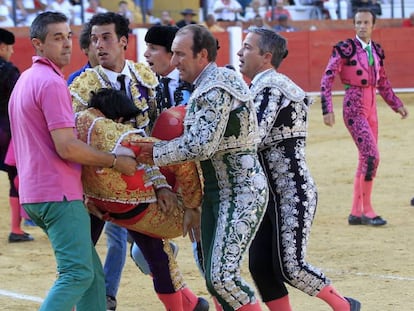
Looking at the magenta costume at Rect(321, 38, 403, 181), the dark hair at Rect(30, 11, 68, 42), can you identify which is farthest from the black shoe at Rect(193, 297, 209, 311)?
the magenta costume at Rect(321, 38, 403, 181)

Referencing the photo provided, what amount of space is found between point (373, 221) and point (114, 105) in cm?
437

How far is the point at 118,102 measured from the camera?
4.66 metres

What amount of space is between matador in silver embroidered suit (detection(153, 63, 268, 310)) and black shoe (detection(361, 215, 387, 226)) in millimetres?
4142

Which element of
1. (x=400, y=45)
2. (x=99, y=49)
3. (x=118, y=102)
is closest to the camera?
(x=118, y=102)

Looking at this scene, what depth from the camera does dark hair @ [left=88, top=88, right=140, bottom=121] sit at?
4.66 m

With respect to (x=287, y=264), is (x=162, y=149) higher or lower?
higher

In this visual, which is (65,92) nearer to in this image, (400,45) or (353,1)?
(400,45)

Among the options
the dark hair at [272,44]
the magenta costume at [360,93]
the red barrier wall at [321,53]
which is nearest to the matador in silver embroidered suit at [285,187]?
the dark hair at [272,44]

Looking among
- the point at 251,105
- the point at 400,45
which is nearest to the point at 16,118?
the point at 251,105

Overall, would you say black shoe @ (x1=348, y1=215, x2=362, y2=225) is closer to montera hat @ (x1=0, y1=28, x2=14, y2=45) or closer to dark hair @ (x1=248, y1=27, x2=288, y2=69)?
montera hat @ (x1=0, y1=28, x2=14, y2=45)

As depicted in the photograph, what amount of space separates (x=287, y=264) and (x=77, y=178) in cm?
106

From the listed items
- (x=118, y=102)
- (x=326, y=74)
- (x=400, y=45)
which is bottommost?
(x=400, y=45)

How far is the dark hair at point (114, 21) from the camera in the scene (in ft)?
16.8

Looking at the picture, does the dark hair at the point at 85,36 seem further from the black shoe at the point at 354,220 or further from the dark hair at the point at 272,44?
the black shoe at the point at 354,220
